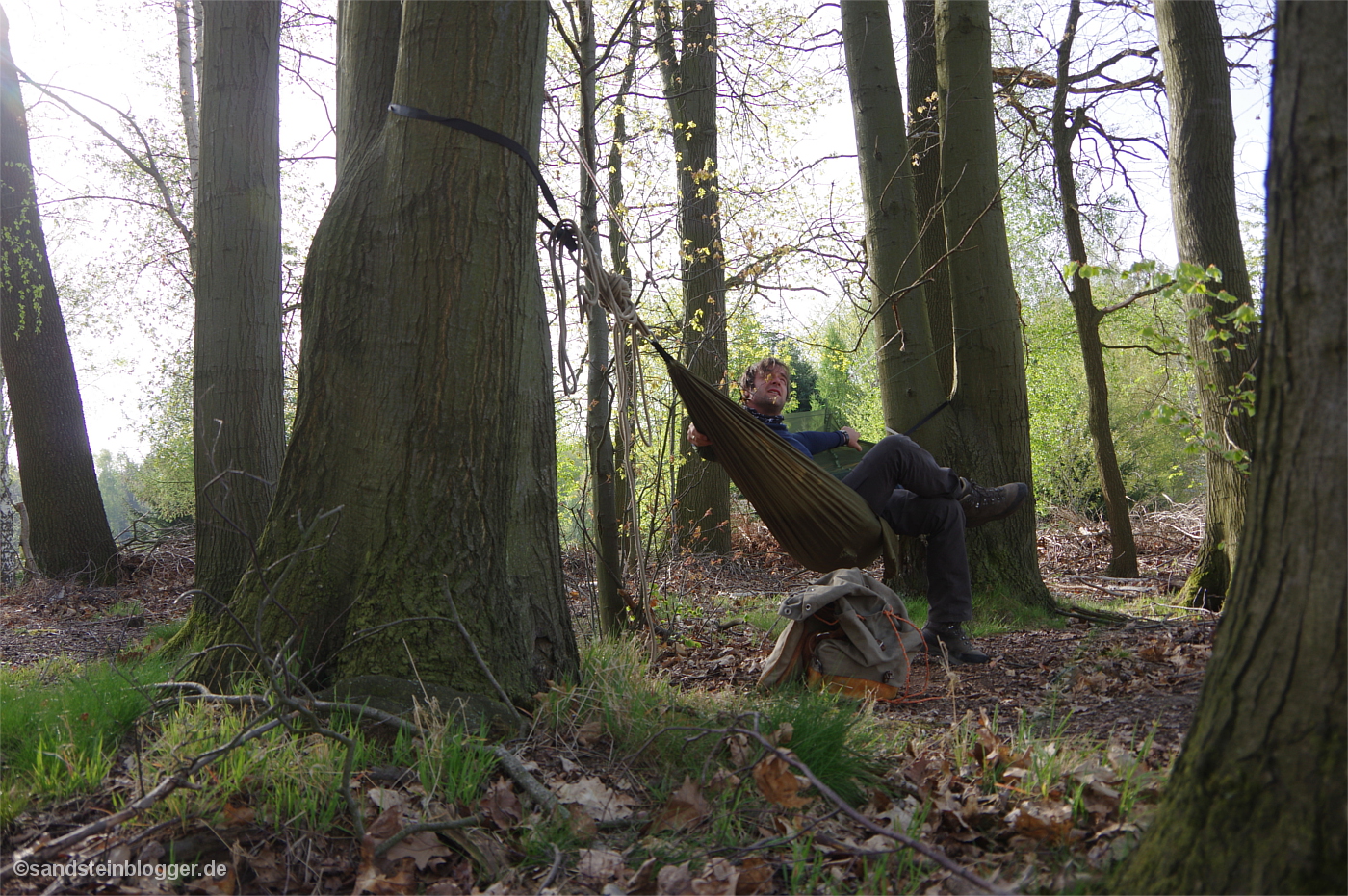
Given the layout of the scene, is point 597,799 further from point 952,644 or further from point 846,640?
point 952,644

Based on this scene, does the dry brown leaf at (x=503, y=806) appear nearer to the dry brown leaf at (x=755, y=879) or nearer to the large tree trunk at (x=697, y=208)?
the dry brown leaf at (x=755, y=879)

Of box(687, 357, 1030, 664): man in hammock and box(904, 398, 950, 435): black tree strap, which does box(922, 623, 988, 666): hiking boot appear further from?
box(904, 398, 950, 435): black tree strap

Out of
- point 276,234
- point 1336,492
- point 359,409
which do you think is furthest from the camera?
point 276,234

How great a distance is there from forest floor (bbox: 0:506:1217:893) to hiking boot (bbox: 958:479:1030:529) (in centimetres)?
52

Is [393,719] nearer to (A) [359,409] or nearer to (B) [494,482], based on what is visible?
(B) [494,482]

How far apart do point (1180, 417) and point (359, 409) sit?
2.66 m

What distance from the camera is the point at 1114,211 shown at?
23.4 feet

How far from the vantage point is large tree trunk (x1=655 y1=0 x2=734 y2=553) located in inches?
286

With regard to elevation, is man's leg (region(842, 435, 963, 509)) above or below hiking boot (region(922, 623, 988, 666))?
above

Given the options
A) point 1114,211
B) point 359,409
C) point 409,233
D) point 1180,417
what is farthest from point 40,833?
point 1114,211

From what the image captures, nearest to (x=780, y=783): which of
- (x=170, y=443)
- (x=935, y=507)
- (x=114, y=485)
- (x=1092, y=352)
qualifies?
(x=935, y=507)

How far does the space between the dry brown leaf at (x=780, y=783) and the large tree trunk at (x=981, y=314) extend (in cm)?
238

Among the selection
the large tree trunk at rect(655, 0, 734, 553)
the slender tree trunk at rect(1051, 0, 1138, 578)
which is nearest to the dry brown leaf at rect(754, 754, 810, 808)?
the large tree trunk at rect(655, 0, 734, 553)

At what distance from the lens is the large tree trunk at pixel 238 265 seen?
13.2 feet
